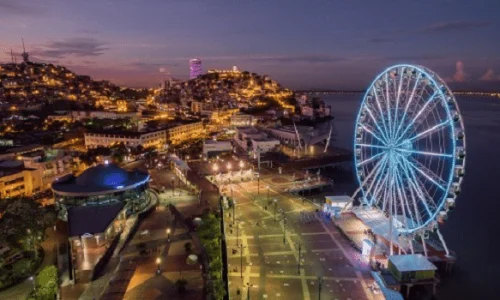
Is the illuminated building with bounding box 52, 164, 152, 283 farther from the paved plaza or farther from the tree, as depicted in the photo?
the paved plaza

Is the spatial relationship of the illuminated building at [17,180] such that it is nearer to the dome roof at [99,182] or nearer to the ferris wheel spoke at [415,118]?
the dome roof at [99,182]

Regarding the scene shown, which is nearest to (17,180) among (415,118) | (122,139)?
(122,139)

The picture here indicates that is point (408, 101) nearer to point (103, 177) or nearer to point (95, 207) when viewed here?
point (95, 207)

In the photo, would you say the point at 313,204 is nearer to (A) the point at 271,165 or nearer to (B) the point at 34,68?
(A) the point at 271,165

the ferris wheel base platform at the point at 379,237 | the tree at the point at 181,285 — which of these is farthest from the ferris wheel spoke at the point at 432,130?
the tree at the point at 181,285

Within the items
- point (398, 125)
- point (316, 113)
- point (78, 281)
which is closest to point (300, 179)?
point (398, 125)
